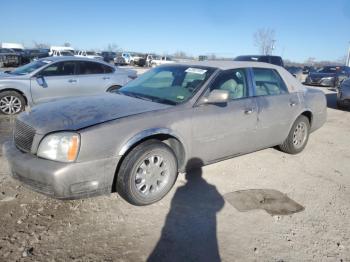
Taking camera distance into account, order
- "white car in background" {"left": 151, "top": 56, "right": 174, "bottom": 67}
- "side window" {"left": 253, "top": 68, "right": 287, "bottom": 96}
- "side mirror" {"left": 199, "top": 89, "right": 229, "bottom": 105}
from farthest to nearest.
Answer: "white car in background" {"left": 151, "top": 56, "right": 174, "bottom": 67}, "side window" {"left": 253, "top": 68, "right": 287, "bottom": 96}, "side mirror" {"left": 199, "top": 89, "right": 229, "bottom": 105}

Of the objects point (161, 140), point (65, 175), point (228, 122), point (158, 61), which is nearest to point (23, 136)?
point (65, 175)

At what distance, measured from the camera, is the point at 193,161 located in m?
3.79

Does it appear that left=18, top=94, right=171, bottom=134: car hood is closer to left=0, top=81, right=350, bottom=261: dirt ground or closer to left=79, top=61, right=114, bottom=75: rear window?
left=0, top=81, right=350, bottom=261: dirt ground

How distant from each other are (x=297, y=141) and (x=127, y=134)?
3.40 metres

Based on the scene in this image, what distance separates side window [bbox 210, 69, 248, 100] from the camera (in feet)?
13.4

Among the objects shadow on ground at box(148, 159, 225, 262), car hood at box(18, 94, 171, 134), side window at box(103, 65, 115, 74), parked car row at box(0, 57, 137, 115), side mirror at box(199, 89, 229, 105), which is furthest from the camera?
side window at box(103, 65, 115, 74)

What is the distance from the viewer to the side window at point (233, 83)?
13.4ft

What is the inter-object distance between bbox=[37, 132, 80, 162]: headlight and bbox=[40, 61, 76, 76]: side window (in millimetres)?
5606

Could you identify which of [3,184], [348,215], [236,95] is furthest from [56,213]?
[348,215]

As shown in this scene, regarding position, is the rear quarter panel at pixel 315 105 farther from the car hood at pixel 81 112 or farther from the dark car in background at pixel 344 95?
the dark car in background at pixel 344 95

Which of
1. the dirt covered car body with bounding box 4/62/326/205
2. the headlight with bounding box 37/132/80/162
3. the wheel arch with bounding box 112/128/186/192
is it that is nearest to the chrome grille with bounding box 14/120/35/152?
the dirt covered car body with bounding box 4/62/326/205

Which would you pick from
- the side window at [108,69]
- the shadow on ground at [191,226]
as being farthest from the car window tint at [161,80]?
the side window at [108,69]

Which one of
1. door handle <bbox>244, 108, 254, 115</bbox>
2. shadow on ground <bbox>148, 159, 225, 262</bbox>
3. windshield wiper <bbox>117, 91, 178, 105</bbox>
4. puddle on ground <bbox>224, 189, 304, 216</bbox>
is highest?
windshield wiper <bbox>117, 91, 178, 105</bbox>

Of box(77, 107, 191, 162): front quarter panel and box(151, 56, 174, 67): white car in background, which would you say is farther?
box(151, 56, 174, 67): white car in background
